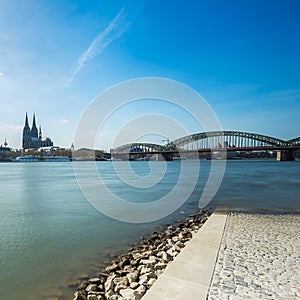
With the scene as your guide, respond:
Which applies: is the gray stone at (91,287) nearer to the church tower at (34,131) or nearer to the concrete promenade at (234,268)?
the concrete promenade at (234,268)

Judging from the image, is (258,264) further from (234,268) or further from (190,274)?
(190,274)

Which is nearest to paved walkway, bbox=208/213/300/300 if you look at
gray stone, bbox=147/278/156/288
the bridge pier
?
gray stone, bbox=147/278/156/288

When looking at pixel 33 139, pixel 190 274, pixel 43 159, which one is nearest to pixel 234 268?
pixel 190 274

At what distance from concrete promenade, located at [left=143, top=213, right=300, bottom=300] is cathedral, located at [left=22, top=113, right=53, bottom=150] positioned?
186562 mm

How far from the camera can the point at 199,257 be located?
4684mm

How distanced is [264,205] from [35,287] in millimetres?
11042

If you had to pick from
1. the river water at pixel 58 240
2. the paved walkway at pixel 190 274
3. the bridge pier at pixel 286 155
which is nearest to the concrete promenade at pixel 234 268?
the paved walkway at pixel 190 274

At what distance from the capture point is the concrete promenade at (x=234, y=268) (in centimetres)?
348

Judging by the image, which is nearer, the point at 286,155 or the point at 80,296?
the point at 80,296

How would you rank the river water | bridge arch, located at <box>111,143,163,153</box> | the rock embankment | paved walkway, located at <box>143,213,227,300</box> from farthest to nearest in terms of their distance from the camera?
1. bridge arch, located at <box>111,143,163,153</box>
2. the river water
3. the rock embankment
4. paved walkway, located at <box>143,213,227,300</box>

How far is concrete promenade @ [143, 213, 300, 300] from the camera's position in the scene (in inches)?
137

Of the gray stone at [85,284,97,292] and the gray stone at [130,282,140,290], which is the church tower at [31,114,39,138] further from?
the gray stone at [130,282,140,290]

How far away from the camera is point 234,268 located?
4234 millimetres

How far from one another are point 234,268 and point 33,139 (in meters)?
188
